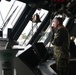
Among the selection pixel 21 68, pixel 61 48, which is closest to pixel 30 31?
pixel 21 68

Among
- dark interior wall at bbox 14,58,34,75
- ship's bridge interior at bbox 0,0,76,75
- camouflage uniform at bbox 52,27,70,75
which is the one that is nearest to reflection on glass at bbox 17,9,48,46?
ship's bridge interior at bbox 0,0,76,75

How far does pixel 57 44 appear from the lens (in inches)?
178

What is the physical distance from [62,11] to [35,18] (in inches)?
51.2

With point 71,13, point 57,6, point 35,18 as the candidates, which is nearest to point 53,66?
point 35,18

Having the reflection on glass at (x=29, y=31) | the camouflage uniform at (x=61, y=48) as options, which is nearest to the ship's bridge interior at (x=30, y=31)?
the reflection on glass at (x=29, y=31)

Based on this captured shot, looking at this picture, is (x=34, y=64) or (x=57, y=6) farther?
(x=57, y=6)

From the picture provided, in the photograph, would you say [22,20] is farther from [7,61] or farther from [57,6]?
[7,61]

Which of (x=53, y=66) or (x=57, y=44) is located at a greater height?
(x=57, y=44)

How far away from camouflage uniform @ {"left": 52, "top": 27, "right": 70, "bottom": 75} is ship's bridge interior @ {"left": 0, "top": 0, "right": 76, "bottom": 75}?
0.20m

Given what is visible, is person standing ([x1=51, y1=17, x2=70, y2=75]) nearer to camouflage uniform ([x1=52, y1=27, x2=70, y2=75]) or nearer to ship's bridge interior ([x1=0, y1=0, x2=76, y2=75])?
camouflage uniform ([x1=52, y1=27, x2=70, y2=75])

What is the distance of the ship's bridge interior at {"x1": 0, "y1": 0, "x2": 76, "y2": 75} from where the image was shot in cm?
447

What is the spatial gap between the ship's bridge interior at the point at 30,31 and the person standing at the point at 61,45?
21 centimetres

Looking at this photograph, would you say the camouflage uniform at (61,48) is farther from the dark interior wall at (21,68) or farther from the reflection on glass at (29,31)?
the reflection on glass at (29,31)

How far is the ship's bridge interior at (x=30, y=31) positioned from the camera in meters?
4.47
